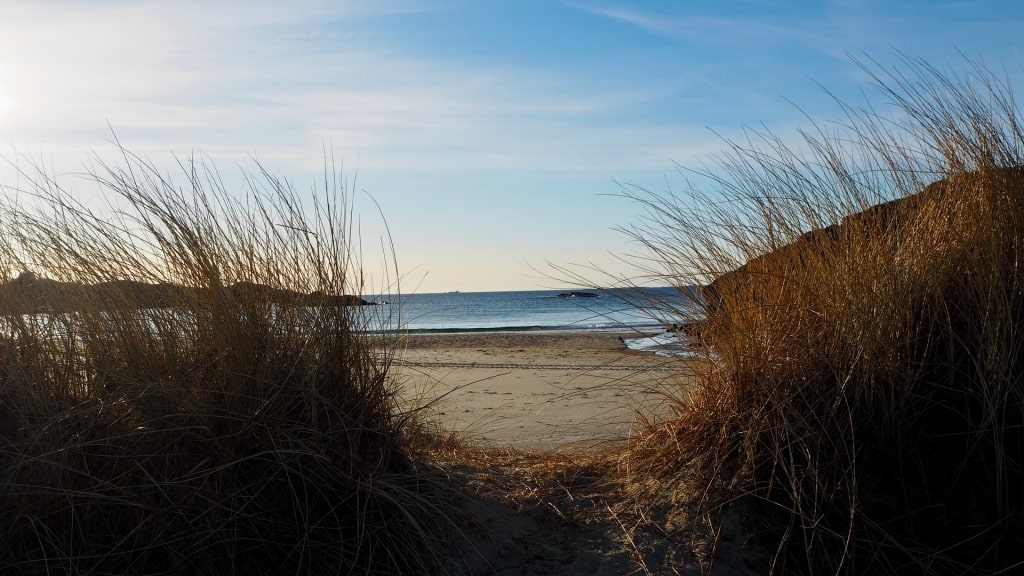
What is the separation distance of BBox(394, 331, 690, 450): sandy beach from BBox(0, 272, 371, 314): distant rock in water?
1.70ft

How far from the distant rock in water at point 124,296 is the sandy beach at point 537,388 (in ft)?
1.70

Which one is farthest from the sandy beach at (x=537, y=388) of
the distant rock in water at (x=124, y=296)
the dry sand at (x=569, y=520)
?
the distant rock in water at (x=124, y=296)

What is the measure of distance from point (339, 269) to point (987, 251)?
2.37 m

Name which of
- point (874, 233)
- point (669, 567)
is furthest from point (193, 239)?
point (874, 233)

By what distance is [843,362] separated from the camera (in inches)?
108

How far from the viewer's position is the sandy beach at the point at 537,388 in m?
3.68

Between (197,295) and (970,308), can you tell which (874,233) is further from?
(197,295)

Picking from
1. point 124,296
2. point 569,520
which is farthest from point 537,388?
point 124,296

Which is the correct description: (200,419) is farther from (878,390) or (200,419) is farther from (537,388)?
(537,388)

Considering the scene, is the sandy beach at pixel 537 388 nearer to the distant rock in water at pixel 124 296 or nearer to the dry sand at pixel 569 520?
the dry sand at pixel 569 520

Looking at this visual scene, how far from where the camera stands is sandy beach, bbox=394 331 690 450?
12.1ft

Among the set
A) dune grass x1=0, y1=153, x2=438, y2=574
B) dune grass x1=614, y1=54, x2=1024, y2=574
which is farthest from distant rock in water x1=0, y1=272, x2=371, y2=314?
dune grass x1=614, y1=54, x2=1024, y2=574

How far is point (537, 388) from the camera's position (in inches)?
304

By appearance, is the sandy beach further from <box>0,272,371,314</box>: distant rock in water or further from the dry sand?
<box>0,272,371,314</box>: distant rock in water
